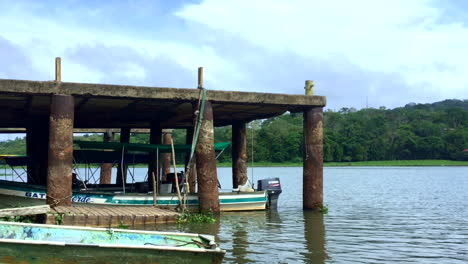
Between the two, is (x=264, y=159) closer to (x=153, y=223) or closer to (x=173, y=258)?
(x=153, y=223)

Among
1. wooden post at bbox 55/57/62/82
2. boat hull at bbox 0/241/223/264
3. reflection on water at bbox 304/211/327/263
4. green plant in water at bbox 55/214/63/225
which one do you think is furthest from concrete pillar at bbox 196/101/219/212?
boat hull at bbox 0/241/223/264

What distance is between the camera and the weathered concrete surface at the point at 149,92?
18.6 metres

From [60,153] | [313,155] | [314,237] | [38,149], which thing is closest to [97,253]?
[60,153]

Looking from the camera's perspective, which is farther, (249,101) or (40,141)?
(40,141)

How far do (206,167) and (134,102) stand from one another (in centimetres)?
412

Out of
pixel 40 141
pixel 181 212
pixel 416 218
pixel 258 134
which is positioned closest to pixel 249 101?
pixel 181 212

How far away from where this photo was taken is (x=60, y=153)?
18.8 metres

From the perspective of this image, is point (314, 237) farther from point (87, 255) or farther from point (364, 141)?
point (364, 141)

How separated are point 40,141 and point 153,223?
12.4 meters

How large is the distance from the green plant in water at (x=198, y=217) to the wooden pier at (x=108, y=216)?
55 centimetres

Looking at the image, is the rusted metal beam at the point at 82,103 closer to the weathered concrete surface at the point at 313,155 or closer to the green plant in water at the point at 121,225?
the green plant in water at the point at 121,225

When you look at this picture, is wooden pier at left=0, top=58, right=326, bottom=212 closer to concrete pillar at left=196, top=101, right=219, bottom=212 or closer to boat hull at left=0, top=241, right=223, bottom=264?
concrete pillar at left=196, top=101, right=219, bottom=212

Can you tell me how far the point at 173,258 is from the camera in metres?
11.5

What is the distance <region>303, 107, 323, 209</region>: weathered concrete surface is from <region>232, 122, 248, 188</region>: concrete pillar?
21.3ft
